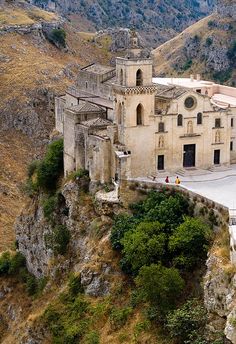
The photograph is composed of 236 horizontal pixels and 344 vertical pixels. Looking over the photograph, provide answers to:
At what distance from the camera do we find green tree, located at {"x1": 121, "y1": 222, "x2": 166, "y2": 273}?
173 ft

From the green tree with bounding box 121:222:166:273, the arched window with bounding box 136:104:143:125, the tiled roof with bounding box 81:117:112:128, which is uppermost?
the arched window with bounding box 136:104:143:125

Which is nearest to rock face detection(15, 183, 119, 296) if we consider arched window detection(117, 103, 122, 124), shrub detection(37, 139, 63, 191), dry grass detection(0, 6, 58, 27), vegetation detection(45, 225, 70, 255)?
vegetation detection(45, 225, 70, 255)

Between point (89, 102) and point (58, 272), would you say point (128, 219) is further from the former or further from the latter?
point (89, 102)

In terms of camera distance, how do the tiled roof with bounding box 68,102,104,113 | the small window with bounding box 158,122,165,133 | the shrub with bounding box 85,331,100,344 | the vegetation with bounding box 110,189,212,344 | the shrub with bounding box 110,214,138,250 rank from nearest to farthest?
the vegetation with bounding box 110,189,212,344, the shrub with bounding box 85,331,100,344, the shrub with bounding box 110,214,138,250, the small window with bounding box 158,122,165,133, the tiled roof with bounding box 68,102,104,113

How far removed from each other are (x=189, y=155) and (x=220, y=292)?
2198cm

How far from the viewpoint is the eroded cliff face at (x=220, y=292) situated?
43.8 meters

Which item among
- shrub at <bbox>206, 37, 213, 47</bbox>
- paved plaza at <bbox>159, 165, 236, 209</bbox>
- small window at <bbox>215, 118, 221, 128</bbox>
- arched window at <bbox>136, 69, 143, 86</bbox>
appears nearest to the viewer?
paved plaza at <bbox>159, 165, 236, 209</bbox>

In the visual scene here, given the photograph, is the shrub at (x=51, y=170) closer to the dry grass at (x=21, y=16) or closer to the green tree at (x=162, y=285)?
the green tree at (x=162, y=285)

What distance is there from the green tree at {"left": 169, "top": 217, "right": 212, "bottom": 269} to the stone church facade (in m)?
10.5

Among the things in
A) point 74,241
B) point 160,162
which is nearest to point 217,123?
point 160,162

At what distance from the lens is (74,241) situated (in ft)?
211

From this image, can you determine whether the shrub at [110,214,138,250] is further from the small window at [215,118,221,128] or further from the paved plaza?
the small window at [215,118,221,128]

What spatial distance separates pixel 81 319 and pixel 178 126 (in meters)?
19.8

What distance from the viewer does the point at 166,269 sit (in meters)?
50.0
